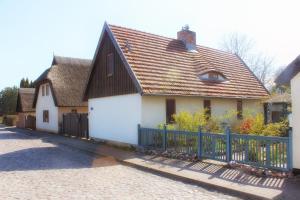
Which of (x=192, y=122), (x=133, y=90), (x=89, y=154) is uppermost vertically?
(x=133, y=90)

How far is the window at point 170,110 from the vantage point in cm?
1680

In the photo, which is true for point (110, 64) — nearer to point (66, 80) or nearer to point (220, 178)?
point (220, 178)

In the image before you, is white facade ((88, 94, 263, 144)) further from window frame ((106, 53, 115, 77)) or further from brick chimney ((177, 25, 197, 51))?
brick chimney ((177, 25, 197, 51))

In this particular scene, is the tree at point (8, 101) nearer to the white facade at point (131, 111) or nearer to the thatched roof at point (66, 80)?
the thatched roof at point (66, 80)

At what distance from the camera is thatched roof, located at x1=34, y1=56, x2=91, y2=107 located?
89.4 ft

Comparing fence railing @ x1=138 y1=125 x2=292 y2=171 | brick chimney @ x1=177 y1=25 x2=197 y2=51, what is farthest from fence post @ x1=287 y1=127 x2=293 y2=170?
brick chimney @ x1=177 y1=25 x2=197 y2=51

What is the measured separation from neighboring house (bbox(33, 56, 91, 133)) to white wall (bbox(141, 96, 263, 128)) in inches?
503

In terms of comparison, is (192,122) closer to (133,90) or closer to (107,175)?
(133,90)

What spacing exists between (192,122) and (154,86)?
2.69 m

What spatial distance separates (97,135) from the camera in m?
20.1

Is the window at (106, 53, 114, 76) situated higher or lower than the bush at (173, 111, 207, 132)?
higher

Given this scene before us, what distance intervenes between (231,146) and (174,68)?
808 centimetres

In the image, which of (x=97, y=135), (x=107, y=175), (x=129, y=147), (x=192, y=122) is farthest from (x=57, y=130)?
(x=107, y=175)

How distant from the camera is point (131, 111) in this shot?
16.5 metres
